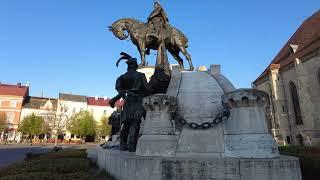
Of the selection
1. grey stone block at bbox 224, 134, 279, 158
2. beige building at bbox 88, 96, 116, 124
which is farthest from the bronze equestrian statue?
beige building at bbox 88, 96, 116, 124

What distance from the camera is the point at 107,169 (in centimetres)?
716

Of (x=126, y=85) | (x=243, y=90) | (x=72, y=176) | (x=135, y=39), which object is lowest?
(x=72, y=176)

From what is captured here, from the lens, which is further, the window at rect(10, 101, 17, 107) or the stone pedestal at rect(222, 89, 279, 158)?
the window at rect(10, 101, 17, 107)

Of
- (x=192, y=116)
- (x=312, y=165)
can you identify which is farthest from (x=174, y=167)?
(x=312, y=165)

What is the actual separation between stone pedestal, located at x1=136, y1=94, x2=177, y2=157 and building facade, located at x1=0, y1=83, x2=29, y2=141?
6255 cm

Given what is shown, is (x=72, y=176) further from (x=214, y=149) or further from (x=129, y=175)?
(x=214, y=149)

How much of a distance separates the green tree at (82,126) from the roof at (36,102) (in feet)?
33.4

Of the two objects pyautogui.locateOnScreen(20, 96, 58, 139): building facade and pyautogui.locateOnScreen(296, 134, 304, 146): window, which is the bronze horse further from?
pyautogui.locateOnScreen(20, 96, 58, 139): building facade

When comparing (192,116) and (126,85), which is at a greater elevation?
(126,85)

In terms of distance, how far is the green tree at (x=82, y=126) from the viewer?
194 feet

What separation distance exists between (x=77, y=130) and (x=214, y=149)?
57.9 metres

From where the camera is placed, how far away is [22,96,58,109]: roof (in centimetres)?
6525

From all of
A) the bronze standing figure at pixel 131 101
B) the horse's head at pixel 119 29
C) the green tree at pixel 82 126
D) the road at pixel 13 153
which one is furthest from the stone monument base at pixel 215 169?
the green tree at pixel 82 126

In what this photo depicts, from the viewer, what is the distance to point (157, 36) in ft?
41.2
